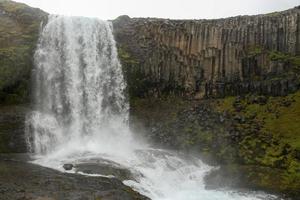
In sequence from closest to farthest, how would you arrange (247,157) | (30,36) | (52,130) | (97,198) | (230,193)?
(97,198) → (230,193) → (247,157) → (52,130) → (30,36)

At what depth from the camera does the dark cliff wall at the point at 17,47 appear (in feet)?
195

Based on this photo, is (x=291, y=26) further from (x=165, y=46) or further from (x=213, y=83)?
(x=165, y=46)

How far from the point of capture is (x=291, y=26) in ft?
212

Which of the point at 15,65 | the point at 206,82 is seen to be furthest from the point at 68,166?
the point at 206,82

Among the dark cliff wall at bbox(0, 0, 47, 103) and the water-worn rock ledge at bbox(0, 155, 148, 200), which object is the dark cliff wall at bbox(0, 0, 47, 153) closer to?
the dark cliff wall at bbox(0, 0, 47, 103)

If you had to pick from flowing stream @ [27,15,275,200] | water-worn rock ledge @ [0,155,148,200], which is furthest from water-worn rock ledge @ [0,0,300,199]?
water-worn rock ledge @ [0,155,148,200]

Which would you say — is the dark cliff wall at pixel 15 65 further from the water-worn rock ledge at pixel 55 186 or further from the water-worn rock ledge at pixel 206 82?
the water-worn rock ledge at pixel 55 186

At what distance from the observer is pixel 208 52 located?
67.4 metres

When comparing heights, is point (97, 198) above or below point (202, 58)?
below

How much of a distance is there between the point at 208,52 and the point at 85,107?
1782 centimetres

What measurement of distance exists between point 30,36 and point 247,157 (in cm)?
3024

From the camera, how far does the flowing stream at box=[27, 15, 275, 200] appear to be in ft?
168

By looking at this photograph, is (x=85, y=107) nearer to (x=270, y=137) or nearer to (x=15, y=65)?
(x=15, y=65)

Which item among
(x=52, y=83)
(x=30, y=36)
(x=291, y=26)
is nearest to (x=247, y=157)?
(x=291, y=26)
